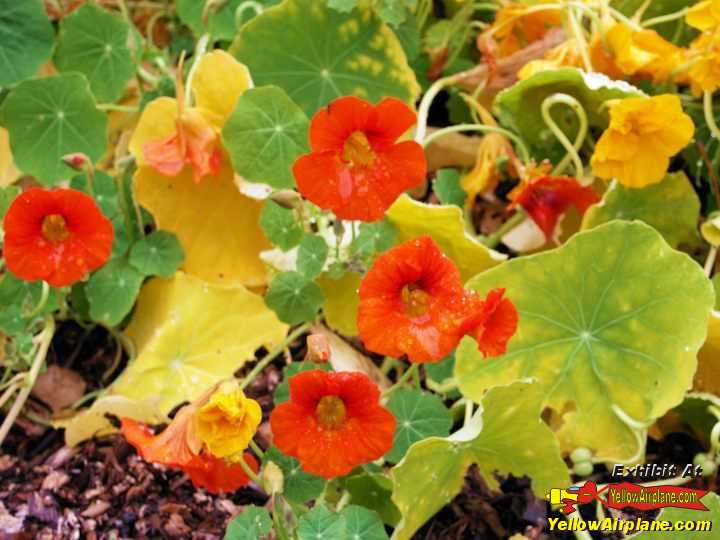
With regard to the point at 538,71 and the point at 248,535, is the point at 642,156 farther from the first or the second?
the point at 248,535

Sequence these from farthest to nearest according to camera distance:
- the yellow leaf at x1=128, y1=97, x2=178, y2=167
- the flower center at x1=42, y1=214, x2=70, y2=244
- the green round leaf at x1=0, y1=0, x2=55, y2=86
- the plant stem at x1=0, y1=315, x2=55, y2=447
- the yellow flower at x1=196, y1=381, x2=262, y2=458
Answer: the green round leaf at x1=0, y1=0, x2=55, y2=86 < the yellow leaf at x1=128, y1=97, x2=178, y2=167 < the plant stem at x1=0, y1=315, x2=55, y2=447 < the flower center at x1=42, y1=214, x2=70, y2=244 < the yellow flower at x1=196, y1=381, x2=262, y2=458

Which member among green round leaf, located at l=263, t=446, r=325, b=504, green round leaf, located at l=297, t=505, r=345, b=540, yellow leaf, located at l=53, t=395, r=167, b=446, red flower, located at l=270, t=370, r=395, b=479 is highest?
red flower, located at l=270, t=370, r=395, b=479

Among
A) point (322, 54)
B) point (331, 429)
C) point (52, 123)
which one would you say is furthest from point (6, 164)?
point (331, 429)

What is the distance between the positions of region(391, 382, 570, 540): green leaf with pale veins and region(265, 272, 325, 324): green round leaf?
0.91ft

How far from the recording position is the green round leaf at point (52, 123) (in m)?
1.68

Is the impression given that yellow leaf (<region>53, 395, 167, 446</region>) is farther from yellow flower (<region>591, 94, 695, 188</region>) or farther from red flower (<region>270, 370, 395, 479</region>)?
yellow flower (<region>591, 94, 695, 188</region>)

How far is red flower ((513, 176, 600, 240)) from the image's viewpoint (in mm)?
1565

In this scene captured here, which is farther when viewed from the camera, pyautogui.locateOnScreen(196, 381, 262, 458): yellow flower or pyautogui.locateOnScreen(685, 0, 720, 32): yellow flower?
pyautogui.locateOnScreen(685, 0, 720, 32): yellow flower

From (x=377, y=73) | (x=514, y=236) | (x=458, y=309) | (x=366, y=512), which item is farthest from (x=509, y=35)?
(x=366, y=512)

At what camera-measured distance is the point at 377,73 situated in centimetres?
171

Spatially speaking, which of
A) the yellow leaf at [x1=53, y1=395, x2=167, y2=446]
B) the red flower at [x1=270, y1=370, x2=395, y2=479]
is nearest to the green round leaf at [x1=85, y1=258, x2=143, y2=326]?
the yellow leaf at [x1=53, y1=395, x2=167, y2=446]

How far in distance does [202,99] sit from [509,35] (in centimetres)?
55

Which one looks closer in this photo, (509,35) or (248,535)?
(248,535)

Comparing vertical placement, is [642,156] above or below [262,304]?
above
